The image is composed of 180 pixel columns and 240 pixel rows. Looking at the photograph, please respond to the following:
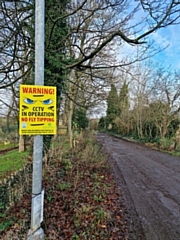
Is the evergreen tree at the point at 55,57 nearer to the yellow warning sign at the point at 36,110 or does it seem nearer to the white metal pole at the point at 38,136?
the white metal pole at the point at 38,136

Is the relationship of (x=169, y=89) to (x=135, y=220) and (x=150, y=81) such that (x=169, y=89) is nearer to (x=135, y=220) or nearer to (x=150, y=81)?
(x=150, y=81)

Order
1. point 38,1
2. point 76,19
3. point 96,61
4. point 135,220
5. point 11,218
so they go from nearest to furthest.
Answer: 1. point 38,1
2. point 11,218
3. point 135,220
4. point 76,19
5. point 96,61

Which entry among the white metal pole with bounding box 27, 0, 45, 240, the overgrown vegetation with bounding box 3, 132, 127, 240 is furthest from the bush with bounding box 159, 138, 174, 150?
the white metal pole with bounding box 27, 0, 45, 240

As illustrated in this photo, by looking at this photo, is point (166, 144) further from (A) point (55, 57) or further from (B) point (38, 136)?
(B) point (38, 136)

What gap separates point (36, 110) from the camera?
2367mm

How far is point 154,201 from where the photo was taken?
15.3ft

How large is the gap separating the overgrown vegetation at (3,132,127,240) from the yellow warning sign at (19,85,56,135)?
6.11 feet

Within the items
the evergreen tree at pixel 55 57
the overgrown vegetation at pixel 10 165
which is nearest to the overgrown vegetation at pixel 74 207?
the evergreen tree at pixel 55 57

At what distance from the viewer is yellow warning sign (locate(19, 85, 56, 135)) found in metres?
2.32

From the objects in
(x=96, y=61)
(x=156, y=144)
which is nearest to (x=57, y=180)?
(x=96, y=61)

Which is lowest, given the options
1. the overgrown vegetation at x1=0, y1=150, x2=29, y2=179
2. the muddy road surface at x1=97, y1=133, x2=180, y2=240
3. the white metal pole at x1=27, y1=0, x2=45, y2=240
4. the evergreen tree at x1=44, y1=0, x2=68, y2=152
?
the muddy road surface at x1=97, y1=133, x2=180, y2=240

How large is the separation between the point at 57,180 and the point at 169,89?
537 inches

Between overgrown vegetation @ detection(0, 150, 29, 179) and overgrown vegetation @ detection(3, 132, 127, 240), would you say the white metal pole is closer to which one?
overgrown vegetation @ detection(3, 132, 127, 240)

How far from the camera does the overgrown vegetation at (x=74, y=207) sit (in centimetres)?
325
